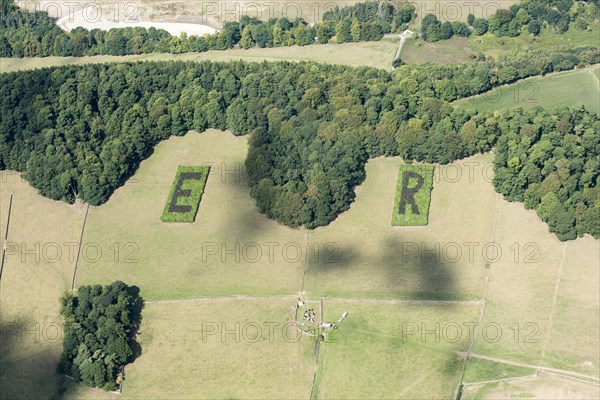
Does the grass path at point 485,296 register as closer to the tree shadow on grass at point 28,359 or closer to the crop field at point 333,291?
the crop field at point 333,291

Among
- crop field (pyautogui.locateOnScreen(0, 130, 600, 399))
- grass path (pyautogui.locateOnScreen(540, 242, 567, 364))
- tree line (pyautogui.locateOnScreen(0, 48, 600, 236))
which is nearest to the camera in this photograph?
crop field (pyautogui.locateOnScreen(0, 130, 600, 399))

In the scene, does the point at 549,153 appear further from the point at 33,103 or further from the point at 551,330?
the point at 33,103

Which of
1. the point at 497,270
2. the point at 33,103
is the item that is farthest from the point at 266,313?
the point at 33,103

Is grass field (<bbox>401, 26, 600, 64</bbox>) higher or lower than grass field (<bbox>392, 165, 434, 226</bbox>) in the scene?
higher

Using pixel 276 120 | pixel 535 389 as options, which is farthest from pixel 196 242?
pixel 535 389

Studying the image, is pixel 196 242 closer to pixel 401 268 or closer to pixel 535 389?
pixel 401 268

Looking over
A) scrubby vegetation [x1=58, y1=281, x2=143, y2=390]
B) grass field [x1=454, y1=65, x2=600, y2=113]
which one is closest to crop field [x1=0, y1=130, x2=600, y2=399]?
scrubby vegetation [x1=58, y1=281, x2=143, y2=390]

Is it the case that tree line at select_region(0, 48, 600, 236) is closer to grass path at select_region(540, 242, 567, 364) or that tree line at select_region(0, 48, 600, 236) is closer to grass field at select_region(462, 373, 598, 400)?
grass path at select_region(540, 242, 567, 364)

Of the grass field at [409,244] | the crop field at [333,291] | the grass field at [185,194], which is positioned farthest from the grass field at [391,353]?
the grass field at [185,194]
